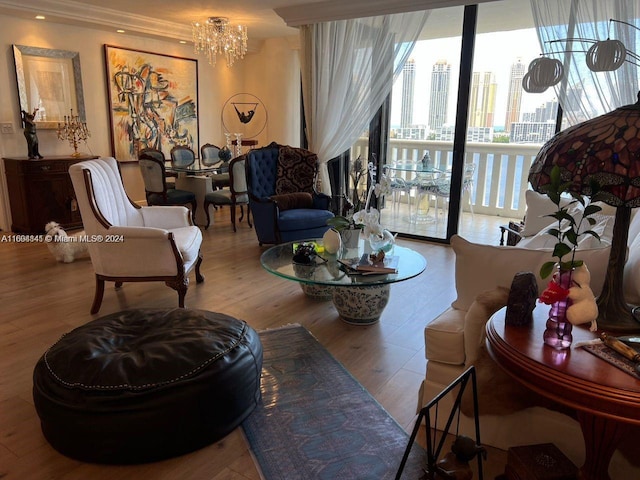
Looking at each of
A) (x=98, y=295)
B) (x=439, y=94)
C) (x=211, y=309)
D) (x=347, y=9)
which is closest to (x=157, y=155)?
(x=347, y=9)

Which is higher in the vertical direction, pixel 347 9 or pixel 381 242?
pixel 347 9

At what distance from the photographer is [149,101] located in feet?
21.0

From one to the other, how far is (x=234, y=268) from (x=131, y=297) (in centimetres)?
100

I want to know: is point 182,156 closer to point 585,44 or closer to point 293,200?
point 293,200

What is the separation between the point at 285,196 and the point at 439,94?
6.62 ft

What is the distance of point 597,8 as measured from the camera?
3863 mm

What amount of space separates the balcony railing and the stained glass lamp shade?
408cm

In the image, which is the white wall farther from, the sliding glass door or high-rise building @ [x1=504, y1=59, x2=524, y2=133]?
high-rise building @ [x1=504, y1=59, x2=524, y2=133]

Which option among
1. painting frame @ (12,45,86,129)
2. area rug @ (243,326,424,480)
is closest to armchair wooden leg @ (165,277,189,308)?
area rug @ (243,326,424,480)

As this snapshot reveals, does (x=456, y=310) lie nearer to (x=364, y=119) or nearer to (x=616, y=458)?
(x=616, y=458)

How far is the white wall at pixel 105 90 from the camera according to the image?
17.2 ft

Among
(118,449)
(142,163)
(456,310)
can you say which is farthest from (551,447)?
(142,163)

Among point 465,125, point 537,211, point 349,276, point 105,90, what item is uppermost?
point 105,90

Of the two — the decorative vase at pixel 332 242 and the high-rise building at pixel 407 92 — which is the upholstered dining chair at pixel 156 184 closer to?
the high-rise building at pixel 407 92
